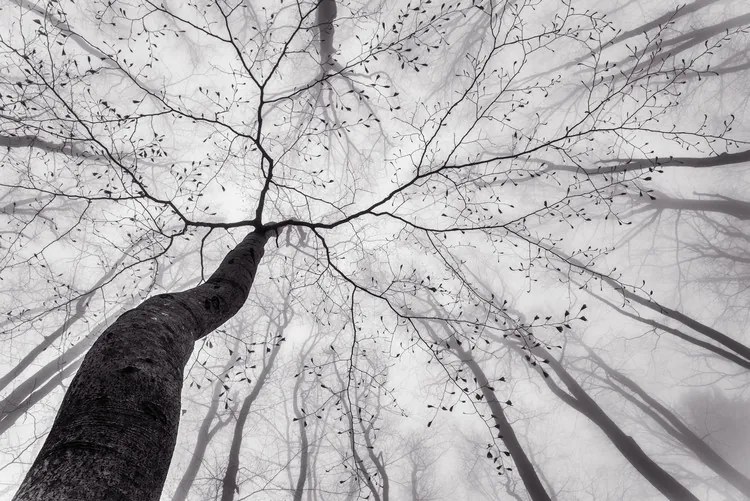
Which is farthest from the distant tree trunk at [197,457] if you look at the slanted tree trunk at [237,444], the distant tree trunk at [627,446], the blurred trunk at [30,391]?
the distant tree trunk at [627,446]

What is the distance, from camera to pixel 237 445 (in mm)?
9172

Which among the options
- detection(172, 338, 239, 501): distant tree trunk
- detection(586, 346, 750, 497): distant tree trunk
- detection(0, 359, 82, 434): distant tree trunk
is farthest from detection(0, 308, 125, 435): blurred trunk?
detection(586, 346, 750, 497): distant tree trunk

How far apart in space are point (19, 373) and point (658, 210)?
19.3 metres

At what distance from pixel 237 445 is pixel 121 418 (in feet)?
30.5

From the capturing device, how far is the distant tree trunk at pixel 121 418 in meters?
1.08

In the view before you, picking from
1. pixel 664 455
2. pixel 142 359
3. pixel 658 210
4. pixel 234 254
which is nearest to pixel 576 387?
pixel 658 210

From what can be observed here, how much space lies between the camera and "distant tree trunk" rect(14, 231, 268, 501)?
1.08m

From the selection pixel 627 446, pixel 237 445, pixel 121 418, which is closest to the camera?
pixel 121 418

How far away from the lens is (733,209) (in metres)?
9.24

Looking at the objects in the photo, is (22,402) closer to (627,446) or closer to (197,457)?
(197,457)

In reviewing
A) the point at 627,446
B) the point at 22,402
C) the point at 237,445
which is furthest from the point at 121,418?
the point at 22,402

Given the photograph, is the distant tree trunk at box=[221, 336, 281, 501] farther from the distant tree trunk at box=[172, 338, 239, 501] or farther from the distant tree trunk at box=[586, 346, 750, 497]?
the distant tree trunk at box=[586, 346, 750, 497]

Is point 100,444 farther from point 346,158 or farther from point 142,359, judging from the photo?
point 346,158

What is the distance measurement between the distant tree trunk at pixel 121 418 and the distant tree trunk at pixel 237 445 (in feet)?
15.3
